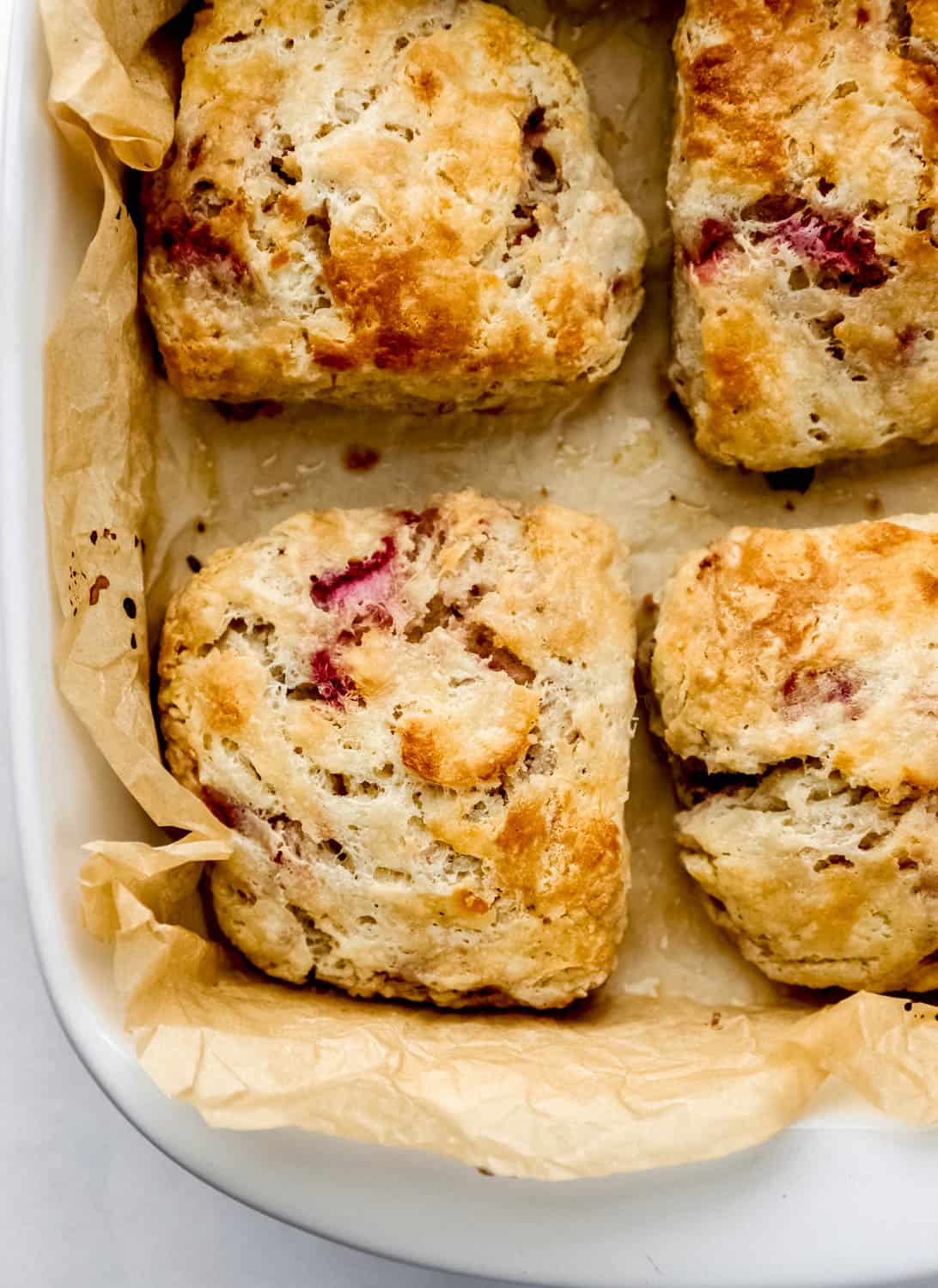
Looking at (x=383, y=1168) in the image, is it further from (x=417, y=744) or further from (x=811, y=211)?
(x=811, y=211)

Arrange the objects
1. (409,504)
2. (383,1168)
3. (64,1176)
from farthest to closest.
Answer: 1. (64,1176)
2. (409,504)
3. (383,1168)

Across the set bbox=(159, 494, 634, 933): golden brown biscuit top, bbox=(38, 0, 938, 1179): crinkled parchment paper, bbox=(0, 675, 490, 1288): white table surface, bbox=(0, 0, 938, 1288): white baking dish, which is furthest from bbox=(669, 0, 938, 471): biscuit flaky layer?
bbox=(0, 675, 490, 1288): white table surface

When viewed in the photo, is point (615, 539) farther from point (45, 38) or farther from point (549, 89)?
point (45, 38)

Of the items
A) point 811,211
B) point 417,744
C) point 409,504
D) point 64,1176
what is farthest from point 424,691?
point 64,1176

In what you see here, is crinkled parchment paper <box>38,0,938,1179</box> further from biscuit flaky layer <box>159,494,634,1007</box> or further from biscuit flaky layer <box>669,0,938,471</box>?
biscuit flaky layer <box>669,0,938,471</box>

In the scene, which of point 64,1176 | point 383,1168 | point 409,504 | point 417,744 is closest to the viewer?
point 383,1168

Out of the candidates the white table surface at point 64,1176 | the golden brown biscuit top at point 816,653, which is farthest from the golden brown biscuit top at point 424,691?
the white table surface at point 64,1176
